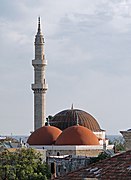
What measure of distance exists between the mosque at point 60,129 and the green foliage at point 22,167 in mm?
9150

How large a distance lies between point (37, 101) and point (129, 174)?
50442 millimetres

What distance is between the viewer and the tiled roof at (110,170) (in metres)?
13.3

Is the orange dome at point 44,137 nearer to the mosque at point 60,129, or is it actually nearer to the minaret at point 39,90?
the mosque at point 60,129

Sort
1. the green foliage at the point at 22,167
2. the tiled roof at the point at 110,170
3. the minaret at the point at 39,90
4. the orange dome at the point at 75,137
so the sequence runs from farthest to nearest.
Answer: the minaret at the point at 39,90 → the orange dome at the point at 75,137 → the green foliage at the point at 22,167 → the tiled roof at the point at 110,170

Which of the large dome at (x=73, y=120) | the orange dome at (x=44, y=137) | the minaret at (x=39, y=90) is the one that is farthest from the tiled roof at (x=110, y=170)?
the minaret at (x=39, y=90)

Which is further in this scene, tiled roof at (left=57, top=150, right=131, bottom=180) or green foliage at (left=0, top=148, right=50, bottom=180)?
green foliage at (left=0, top=148, right=50, bottom=180)

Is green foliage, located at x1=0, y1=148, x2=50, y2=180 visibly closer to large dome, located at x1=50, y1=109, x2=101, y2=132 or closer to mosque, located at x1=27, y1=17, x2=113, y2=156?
mosque, located at x1=27, y1=17, x2=113, y2=156

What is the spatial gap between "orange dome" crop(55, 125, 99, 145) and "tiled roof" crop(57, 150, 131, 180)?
3844cm

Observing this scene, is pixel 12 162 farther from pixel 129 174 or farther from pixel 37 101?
pixel 129 174

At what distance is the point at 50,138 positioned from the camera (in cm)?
5497

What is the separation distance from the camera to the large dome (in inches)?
2378

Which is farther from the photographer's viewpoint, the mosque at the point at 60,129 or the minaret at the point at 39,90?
the minaret at the point at 39,90

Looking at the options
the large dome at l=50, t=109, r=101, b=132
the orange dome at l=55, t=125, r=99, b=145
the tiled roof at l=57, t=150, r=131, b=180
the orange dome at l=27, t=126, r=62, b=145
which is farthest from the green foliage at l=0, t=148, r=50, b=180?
the tiled roof at l=57, t=150, r=131, b=180

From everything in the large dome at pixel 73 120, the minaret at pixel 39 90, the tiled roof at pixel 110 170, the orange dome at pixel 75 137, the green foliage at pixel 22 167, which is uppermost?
the minaret at pixel 39 90
